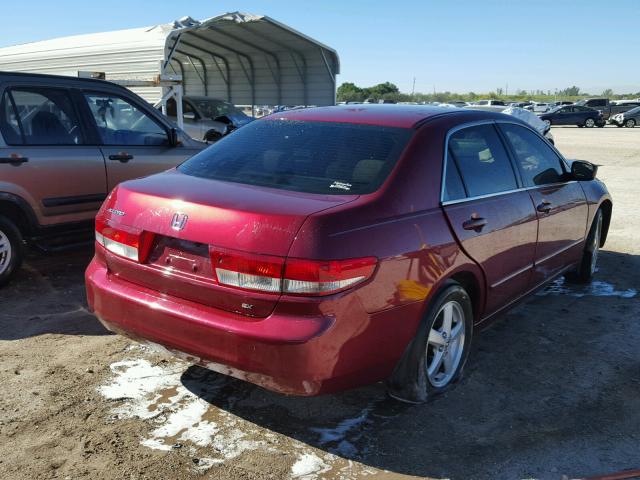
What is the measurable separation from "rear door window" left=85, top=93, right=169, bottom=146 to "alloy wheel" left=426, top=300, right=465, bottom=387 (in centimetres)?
396

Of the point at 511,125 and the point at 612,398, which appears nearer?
the point at 612,398

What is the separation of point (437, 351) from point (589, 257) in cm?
290

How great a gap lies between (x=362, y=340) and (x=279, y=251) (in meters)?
0.58

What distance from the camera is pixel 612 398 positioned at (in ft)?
11.9

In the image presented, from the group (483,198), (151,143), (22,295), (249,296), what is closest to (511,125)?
A: (483,198)

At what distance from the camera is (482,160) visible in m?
3.92

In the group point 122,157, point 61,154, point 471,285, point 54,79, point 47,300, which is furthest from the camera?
point 122,157

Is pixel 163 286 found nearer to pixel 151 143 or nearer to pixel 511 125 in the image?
pixel 511 125

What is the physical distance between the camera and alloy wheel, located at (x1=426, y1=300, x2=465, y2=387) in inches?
136

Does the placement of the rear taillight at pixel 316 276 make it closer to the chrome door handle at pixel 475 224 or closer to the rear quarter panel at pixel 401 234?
the rear quarter panel at pixel 401 234

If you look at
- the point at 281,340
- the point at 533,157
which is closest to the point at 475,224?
the point at 533,157

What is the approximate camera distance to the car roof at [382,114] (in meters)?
3.67

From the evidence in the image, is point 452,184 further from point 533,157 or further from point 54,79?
point 54,79

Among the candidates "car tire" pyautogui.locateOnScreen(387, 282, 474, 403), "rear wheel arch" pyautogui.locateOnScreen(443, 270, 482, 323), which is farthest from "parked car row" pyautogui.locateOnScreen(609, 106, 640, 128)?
"car tire" pyautogui.locateOnScreen(387, 282, 474, 403)
